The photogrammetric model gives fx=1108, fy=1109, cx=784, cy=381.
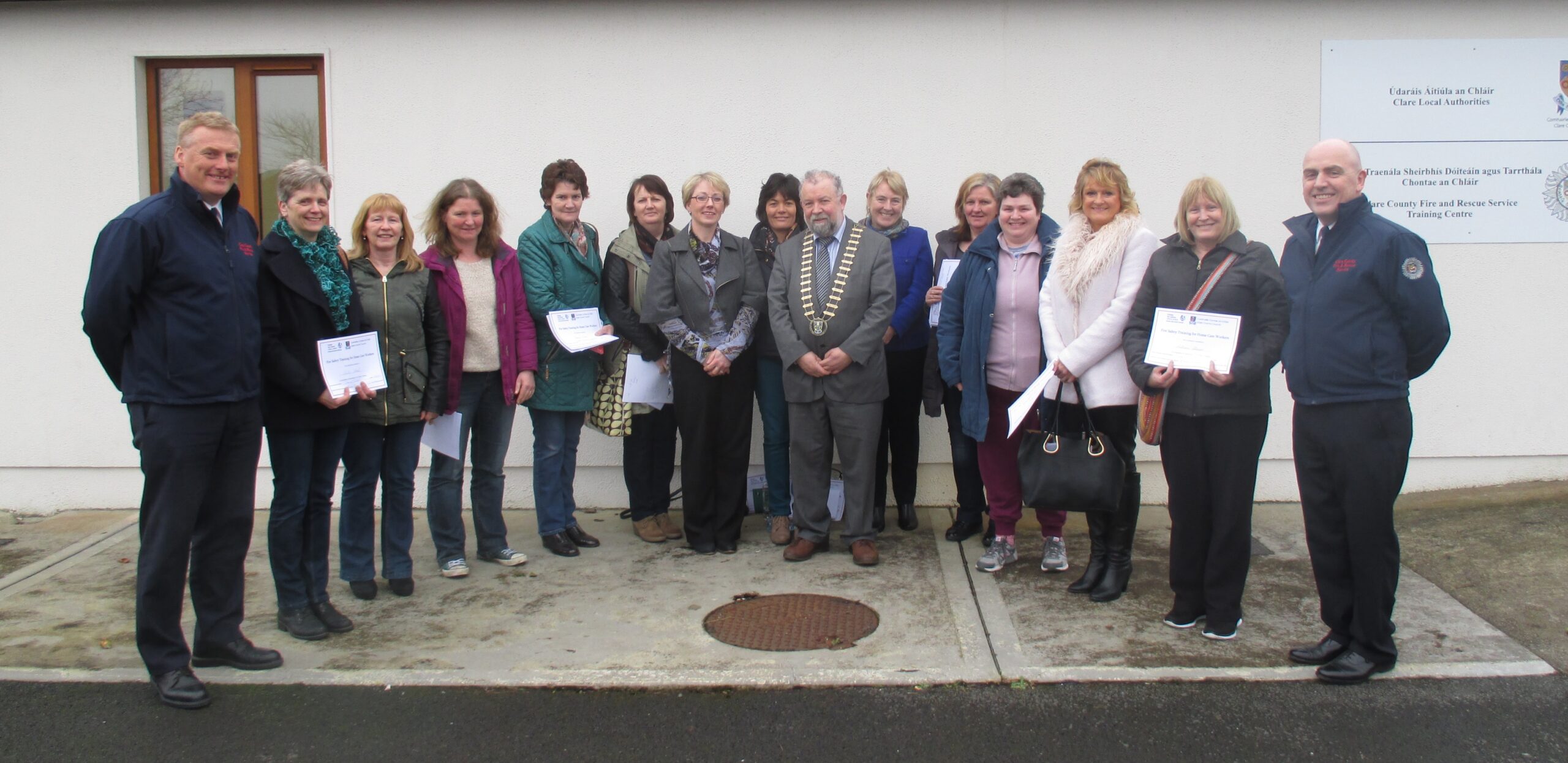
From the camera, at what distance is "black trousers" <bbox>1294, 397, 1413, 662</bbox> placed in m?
3.98

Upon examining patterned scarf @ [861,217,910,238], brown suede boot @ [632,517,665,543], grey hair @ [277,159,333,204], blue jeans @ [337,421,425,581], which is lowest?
brown suede boot @ [632,517,665,543]

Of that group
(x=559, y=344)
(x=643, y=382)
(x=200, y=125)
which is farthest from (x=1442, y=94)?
(x=200, y=125)

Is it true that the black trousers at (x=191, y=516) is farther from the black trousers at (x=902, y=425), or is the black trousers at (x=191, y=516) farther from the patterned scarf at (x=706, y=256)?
the black trousers at (x=902, y=425)

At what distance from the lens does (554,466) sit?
5.92 meters

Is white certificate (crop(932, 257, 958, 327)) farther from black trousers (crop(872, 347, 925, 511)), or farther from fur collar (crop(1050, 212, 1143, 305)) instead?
fur collar (crop(1050, 212, 1143, 305))

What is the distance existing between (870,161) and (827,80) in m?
Result: 0.54

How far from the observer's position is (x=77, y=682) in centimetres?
421

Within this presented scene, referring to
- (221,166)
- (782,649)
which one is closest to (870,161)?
(782,649)

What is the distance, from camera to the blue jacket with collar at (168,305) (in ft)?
12.5

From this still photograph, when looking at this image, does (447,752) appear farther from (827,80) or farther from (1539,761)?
(827,80)

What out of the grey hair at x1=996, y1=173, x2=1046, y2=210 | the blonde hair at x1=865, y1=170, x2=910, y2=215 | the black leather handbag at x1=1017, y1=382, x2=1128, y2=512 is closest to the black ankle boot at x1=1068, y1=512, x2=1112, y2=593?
the black leather handbag at x1=1017, y1=382, x2=1128, y2=512

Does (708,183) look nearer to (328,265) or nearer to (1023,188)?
(1023,188)

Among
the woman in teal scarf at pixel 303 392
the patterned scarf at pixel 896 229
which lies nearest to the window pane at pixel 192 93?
the woman in teal scarf at pixel 303 392

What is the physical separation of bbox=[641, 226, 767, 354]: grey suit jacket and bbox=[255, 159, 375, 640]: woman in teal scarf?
4.81ft
